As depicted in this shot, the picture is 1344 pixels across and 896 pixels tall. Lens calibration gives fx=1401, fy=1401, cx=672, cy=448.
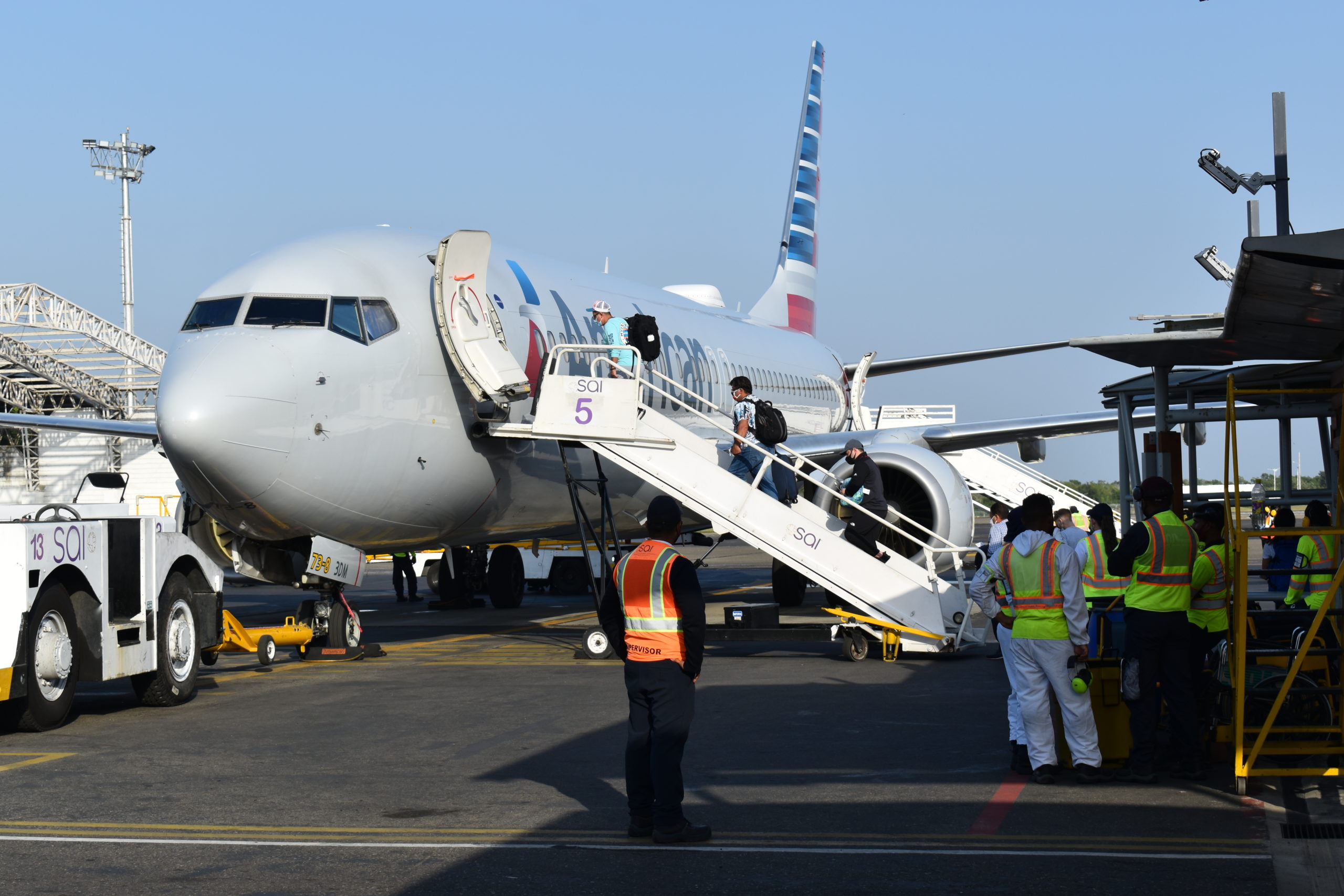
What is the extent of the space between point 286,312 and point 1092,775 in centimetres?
723

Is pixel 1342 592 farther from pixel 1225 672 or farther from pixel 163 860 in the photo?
pixel 163 860

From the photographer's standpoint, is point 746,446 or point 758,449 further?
point 746,446

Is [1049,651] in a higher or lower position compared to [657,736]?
higher

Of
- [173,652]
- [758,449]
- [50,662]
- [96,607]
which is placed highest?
[758,449]

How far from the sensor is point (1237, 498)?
7.39 m

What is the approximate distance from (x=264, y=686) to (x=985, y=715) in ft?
19.9

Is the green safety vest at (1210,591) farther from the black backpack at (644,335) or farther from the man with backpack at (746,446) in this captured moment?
the black backpack at (644,335)

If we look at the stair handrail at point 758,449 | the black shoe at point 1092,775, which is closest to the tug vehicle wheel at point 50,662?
the stair handrail at point 758,449

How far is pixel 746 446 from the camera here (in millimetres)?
14062

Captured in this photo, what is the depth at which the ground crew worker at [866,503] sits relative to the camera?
13.9 metres

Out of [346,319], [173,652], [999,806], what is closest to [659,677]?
[999,806]

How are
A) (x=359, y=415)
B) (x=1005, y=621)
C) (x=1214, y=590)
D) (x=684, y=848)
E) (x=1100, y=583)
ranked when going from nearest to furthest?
(x=684, y=848) → (x=1005, y=621) → (x=1214, y=590) → (x=1100, y=583) → (x=359, y=415)

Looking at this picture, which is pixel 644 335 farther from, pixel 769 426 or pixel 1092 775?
pixel 1092 775

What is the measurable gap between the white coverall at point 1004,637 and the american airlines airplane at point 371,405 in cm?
544
